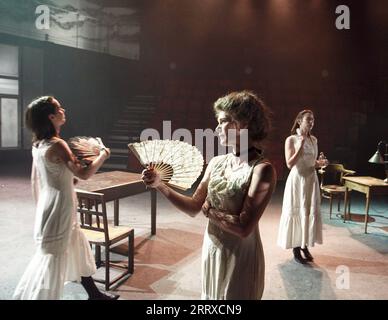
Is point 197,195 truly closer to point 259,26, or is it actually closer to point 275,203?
point 275,203

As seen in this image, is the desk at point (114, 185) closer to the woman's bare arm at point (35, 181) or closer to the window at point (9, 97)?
the woman's bare arm at point (35, 181)

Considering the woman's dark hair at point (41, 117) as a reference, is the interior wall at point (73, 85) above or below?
above

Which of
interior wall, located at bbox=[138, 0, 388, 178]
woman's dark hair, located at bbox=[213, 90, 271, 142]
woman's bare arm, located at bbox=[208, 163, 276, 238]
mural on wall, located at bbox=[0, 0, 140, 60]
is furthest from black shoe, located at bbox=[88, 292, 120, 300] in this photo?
mural on wall, located at bbox=[0, 0, 140, 60]

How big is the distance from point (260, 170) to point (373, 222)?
455 centimetres

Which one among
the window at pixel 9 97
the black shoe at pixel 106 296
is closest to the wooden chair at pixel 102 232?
the black shoe at pixel 106 296

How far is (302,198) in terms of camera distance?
3615 mm

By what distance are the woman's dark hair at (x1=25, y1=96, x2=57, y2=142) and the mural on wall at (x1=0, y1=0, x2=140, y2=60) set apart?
7.46 meters

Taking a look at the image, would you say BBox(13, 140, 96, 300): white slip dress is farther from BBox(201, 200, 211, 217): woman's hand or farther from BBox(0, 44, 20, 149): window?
BBox(0, 44, 20, 149): window

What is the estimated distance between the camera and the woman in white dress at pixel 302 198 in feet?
11.8

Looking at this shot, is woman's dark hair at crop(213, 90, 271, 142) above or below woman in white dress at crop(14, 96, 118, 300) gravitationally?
above

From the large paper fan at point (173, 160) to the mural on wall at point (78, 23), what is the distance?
27.3 feet

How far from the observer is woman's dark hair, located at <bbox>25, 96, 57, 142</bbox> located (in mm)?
2230
